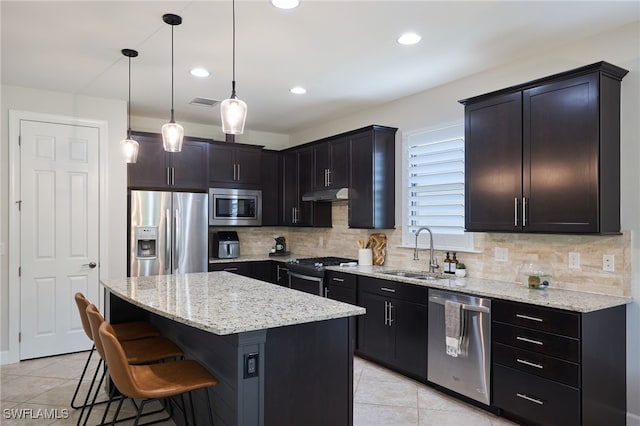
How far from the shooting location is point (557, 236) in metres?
3.20

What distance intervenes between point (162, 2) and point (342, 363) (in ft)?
7.58

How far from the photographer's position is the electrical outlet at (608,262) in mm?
2895

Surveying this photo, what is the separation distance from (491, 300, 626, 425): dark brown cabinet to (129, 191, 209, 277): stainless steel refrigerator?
133 inches

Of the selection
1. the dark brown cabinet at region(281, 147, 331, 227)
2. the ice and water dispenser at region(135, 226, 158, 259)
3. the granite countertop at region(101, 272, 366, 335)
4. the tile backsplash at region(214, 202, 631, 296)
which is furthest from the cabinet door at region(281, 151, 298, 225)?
the granite countertop at region(101, 272, 366, 335)

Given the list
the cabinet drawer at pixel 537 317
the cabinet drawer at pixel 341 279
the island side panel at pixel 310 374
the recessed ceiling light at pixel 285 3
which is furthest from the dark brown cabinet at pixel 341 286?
the recessed ceiling light at pixel 285 3

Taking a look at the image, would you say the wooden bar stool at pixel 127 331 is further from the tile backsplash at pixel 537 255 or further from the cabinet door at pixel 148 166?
the tile backsplash at pixel 537 255

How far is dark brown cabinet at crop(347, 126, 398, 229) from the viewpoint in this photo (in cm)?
451

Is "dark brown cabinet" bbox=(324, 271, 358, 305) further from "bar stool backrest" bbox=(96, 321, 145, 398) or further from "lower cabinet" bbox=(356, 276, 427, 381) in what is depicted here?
"bar stool backrest" bbox=(96, 321, 145, 398)

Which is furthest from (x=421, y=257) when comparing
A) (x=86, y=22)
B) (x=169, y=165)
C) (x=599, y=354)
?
(x=86, y=22)

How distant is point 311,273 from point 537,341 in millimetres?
2465

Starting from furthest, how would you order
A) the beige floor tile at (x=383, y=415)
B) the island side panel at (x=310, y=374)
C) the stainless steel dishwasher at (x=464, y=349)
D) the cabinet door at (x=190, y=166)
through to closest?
the cabinet door at (x=190, y=166)
the stainless steel dishwasher at (x=464, y=349)
the beige floor tile at (x=383, y=415)
the island side panel at (x=310, y=374)

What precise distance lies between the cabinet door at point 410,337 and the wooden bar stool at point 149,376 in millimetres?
1988

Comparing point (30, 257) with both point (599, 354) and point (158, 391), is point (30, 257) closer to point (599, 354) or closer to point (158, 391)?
point (158, 391)

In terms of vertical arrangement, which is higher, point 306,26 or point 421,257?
point 306,26
